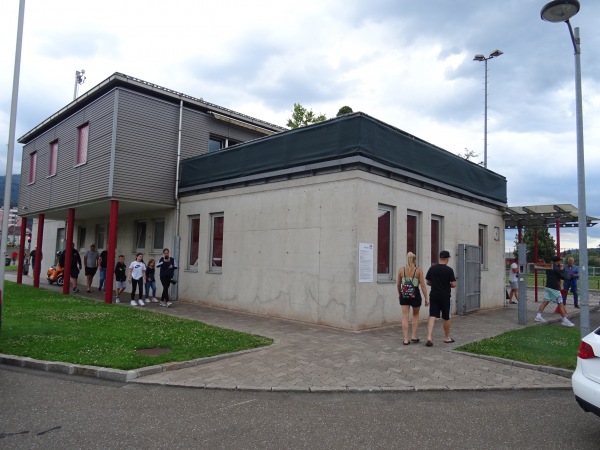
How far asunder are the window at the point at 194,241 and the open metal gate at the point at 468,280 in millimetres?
8561

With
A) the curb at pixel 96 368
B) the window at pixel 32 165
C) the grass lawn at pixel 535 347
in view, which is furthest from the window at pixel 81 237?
the grass lawn at pixel 535 347

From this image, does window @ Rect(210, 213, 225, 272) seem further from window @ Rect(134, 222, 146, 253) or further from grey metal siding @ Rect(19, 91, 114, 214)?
window @ Rect(134, 222, 146, 253)

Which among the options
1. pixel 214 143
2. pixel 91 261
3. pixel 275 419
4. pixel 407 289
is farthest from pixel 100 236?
pixel 275 419

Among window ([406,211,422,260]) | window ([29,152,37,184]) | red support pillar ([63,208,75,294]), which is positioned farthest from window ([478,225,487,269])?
window ([29,152,37,184])

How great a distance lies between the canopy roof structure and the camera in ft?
50.3

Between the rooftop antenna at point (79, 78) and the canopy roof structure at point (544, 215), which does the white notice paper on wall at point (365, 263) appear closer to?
the canopy roof structure at point (544, 215)

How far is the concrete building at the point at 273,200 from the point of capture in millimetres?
10289

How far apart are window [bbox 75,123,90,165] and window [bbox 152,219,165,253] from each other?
3.34 metres

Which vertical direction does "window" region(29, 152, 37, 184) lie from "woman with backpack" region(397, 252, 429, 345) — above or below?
above

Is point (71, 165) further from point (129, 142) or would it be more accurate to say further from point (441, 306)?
point (441, 306)

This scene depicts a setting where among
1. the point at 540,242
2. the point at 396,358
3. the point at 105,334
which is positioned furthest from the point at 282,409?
the point at 540,242

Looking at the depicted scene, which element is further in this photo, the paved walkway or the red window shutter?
the red window shutter

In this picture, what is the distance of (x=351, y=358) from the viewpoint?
7.31 metres

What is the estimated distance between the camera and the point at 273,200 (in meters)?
12.0
